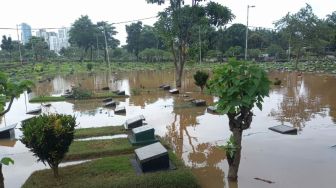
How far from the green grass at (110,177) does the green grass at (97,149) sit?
100cm

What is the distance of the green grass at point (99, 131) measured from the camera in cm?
1326

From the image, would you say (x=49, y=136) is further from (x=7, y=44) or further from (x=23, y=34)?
(x=23, y=34)

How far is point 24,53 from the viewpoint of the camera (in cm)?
6981

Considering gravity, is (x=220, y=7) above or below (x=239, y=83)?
above

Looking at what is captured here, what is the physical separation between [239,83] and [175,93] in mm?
17200

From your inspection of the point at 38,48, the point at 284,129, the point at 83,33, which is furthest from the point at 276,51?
the point at 284,129

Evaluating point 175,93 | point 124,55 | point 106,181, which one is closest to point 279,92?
point 175,93

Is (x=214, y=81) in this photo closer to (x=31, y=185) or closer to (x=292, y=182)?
(x=292, y=182)

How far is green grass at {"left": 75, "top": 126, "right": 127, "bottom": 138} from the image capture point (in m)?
13.3

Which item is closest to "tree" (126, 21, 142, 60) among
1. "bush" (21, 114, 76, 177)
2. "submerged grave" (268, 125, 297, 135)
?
"submerged grave" (268, 125, 297, 135)

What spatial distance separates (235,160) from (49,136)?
15.0ft

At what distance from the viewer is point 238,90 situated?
7.79 metres

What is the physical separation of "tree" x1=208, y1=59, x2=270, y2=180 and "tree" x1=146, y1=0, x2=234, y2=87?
20737 mm

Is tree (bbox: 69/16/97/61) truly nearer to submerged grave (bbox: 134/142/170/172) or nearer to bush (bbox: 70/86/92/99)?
bush (bbox: 70/86/92/99)
